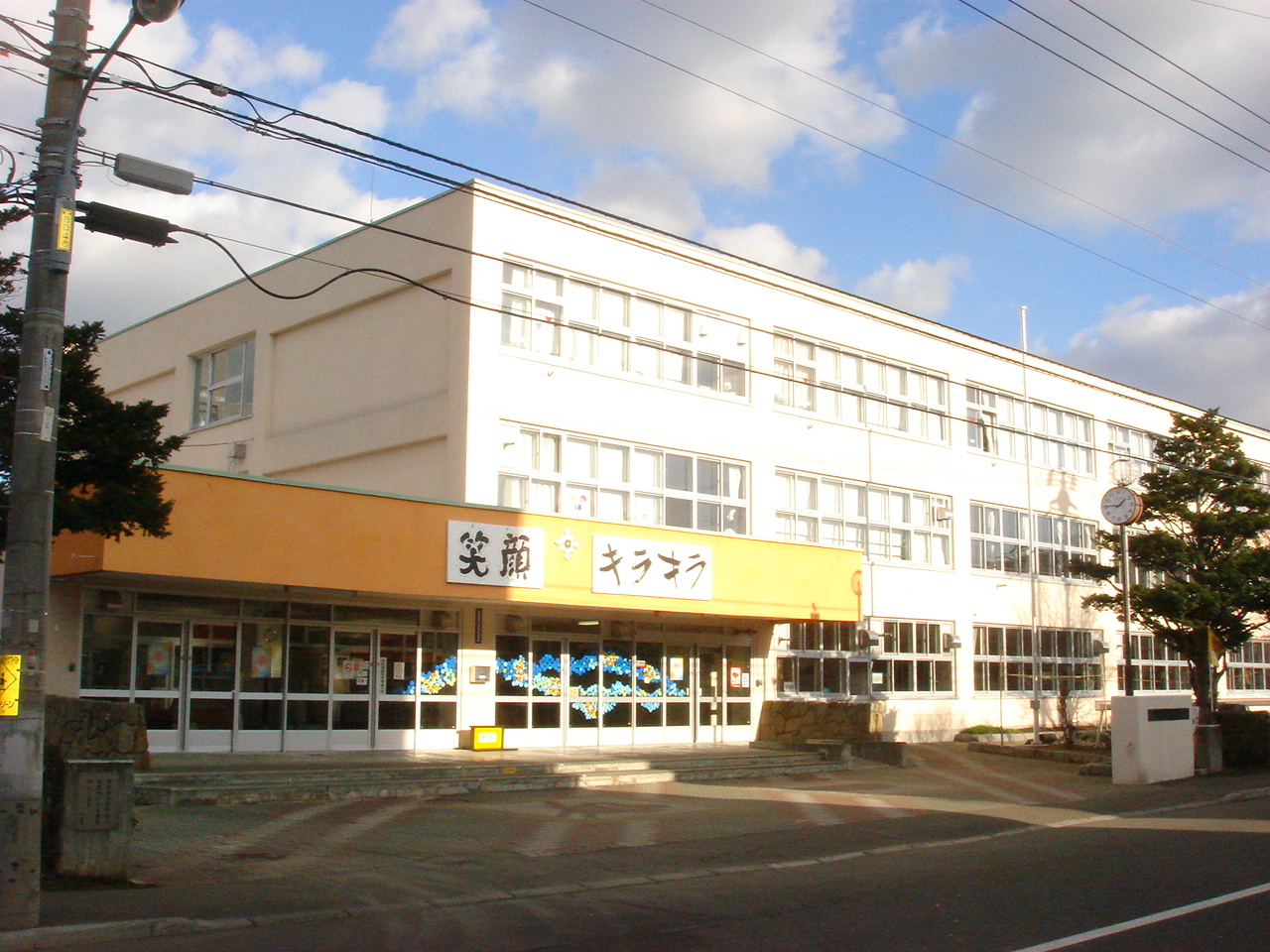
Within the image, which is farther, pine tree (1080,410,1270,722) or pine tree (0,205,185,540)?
pine tree (1080,410,1270,722)

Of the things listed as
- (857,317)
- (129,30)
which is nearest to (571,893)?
(129,30)

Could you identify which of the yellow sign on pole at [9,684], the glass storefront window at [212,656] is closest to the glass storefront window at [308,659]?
the glass storefront window at [212,656]

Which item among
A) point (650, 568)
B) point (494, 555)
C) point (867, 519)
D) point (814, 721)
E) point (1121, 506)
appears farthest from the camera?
point (867, 519)

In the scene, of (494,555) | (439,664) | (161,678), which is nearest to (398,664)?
(439,664)

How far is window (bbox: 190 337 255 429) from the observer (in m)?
26.4

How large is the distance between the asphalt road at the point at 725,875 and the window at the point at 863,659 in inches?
361

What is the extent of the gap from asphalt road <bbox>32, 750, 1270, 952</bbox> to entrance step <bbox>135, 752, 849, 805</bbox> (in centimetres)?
62

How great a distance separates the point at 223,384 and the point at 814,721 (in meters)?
14.9

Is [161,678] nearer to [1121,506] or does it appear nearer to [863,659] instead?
[863,659]

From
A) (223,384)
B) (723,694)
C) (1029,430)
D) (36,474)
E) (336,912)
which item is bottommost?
(336,912)

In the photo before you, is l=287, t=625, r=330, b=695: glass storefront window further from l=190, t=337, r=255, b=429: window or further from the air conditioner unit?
the air conditioner unit

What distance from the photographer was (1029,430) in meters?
34.1

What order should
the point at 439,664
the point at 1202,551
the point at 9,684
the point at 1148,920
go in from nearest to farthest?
the point at 9,684
the point at 1148,920
the point at 439,664
the point at 1202,551

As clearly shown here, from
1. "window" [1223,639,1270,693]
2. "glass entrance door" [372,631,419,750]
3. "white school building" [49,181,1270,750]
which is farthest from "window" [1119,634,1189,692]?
"glass entrance door" [372,631,419,750]
